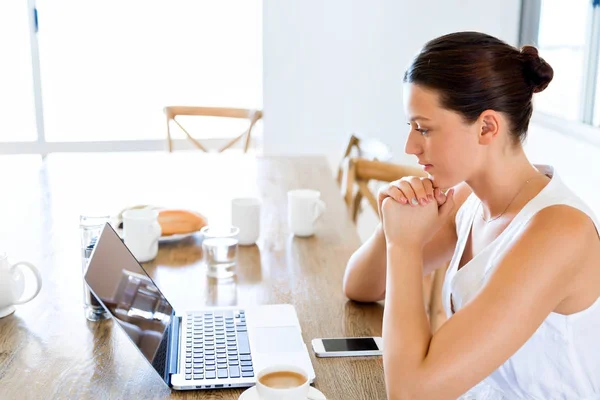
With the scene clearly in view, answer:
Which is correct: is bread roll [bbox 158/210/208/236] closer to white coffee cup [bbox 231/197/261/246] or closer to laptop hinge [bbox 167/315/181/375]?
white coffee cup [bbox 231/197/261/246]

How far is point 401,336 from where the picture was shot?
3.73 ft

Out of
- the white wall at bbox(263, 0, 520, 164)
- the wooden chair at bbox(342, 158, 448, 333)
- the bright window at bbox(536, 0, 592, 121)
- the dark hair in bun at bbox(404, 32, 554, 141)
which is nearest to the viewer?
the dark hair in bun at bbox(404, 32, 554, 141)

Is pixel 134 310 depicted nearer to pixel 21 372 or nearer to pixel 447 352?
pixel 21 372

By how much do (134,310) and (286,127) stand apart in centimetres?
302

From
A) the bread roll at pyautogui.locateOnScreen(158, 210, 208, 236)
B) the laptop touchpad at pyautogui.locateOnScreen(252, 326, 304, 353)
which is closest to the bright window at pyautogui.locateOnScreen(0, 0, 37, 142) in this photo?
the bread roll at pyautogui.locateOnScreen(158, 210, 208, 236)

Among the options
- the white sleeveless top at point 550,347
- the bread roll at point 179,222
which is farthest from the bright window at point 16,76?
the white sleeveless top at point 550,347

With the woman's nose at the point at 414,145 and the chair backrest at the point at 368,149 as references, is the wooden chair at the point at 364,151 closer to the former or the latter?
the chair backrest at the point at 368,149

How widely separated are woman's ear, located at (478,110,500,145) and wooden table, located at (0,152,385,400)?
41 cm

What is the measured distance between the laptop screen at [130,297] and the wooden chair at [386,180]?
1.07 metres

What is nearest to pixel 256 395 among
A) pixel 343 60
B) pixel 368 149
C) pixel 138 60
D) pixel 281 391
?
pixel 281 391

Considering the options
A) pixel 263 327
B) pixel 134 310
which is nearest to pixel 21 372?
pixel 134 310

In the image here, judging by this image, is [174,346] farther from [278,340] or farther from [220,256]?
[220,256]

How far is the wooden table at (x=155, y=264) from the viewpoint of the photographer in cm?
115

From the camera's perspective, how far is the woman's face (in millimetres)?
1214
